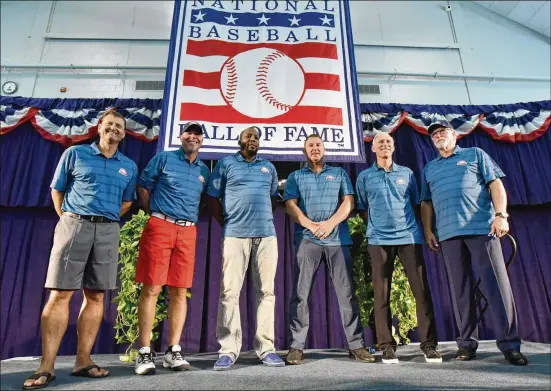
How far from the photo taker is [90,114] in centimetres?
411

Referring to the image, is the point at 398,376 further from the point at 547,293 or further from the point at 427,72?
the point at 427,72

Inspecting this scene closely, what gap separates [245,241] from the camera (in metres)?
2.07

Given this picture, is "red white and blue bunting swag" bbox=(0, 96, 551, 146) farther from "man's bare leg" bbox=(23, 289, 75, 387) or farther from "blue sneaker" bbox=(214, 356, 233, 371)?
"blue sneaker" bbox=(214, 356, 233, 371)

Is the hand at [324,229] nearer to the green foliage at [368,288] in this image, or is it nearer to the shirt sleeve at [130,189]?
the green foliage at [368,288]

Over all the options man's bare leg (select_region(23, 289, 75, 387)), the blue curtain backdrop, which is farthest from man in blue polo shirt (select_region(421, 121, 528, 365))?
man's bare leg (select_region(23, 289, 75, 387))

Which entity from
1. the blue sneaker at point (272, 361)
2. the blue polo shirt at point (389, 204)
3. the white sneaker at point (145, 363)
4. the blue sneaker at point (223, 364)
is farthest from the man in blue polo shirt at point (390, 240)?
the white sneaker at point (145, 363)

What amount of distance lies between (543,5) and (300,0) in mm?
3531

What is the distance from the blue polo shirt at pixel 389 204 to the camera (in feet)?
7.18

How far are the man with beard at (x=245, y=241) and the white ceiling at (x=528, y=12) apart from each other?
16.6 feet

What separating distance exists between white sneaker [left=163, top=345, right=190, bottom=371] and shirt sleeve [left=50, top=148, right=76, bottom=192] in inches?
39.8

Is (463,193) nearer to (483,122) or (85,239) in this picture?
(85,239)

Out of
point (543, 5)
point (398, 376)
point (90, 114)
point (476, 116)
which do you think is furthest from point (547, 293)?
point (90, 114)

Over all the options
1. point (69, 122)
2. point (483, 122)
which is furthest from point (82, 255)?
point (483, 122)

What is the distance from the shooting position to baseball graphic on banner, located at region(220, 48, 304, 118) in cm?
344
